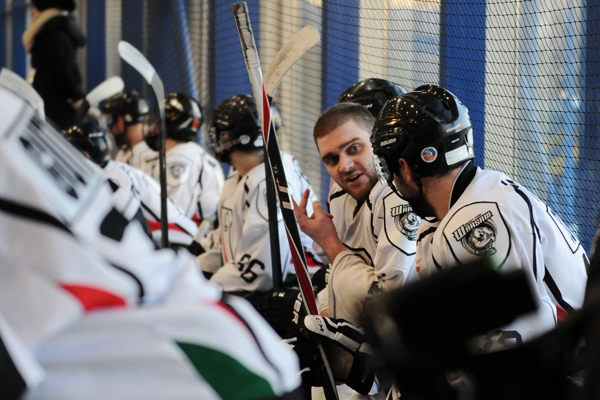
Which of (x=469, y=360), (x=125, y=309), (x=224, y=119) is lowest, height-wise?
(x=224, y=119)

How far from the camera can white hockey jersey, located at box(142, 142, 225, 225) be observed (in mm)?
5969

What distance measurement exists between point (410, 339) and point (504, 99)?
115 inches

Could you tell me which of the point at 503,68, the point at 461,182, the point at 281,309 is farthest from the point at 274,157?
the point at 503,68

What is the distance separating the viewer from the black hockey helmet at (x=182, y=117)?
19.9 ft

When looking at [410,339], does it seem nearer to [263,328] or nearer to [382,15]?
[263,328]

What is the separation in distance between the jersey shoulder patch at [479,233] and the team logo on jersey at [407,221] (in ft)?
1.68

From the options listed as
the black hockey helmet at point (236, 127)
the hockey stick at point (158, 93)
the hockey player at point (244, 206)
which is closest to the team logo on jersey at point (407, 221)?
the hockey player at point (244, 206)

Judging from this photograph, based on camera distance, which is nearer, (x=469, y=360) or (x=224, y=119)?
(x=469, y=360)

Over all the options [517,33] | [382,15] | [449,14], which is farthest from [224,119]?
[517,33]

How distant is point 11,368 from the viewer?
0.64m

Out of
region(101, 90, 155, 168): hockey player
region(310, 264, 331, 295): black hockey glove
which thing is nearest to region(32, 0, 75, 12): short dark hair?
region(101, 90, 155, 168): hockey player

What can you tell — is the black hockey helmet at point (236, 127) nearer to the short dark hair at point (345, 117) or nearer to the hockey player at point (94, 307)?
the short dark hair at point (345, 117)

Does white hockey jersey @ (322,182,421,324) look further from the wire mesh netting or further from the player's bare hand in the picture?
the wire mesh netting

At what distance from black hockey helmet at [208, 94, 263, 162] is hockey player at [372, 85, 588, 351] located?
1833 mm
